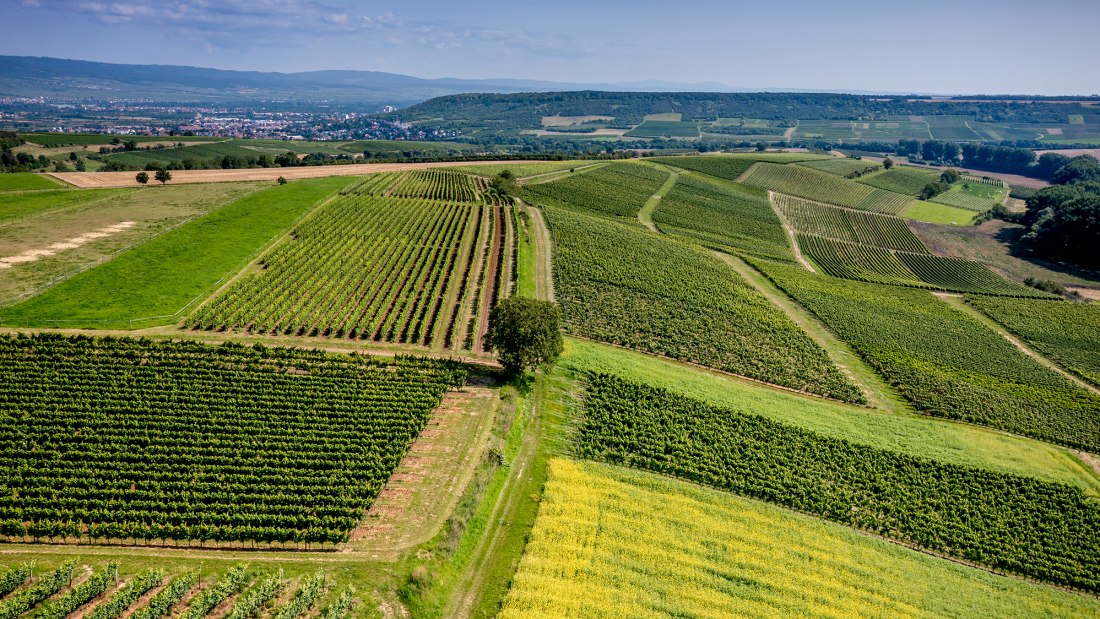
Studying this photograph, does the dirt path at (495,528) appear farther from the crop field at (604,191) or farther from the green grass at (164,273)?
the crop field at (604,191)

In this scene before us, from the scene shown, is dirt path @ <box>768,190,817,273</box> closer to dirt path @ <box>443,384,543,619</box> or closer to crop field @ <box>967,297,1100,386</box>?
crop field @ <box>967,297,1100,386</box>

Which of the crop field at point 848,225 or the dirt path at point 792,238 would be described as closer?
the dirt path at point 792,238

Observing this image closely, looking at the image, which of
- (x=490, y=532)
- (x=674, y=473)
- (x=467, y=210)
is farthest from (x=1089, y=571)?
(x=467, y=210)

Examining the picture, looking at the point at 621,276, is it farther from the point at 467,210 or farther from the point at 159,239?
the point at 159,239

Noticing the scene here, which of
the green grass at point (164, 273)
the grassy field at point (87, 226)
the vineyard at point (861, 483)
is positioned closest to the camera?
the vineyard at point (861, 483)

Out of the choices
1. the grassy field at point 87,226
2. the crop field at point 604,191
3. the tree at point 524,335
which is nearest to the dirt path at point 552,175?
the crop field at point 604,191

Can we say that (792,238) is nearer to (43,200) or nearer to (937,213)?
(937,213)
